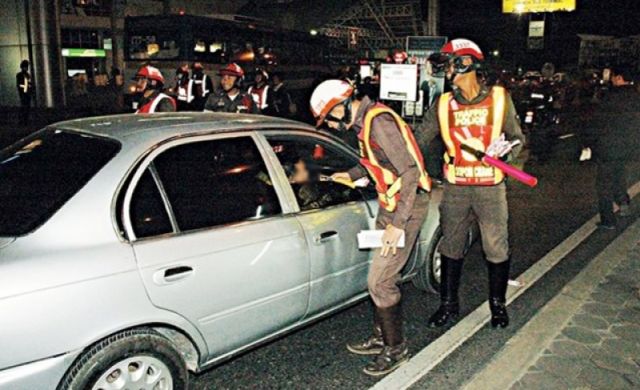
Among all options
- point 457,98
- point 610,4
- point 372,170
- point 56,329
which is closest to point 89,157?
point 56,329

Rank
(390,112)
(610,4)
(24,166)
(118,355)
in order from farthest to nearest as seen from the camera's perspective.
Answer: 1. (610,4)
2. (390,112)
3. (24,166)
4. (118,355)

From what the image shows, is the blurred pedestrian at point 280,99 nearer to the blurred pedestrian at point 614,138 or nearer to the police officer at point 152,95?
the police officer at point 152,95

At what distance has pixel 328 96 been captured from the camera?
3.38m

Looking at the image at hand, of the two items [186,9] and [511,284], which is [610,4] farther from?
[511,284]

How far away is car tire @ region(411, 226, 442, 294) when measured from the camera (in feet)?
15.5

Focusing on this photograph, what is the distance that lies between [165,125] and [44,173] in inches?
25.6

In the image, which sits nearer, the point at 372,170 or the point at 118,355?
the point at 118,355

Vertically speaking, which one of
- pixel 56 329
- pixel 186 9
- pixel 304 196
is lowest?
pixel 56 329

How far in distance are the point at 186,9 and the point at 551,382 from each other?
3964 centimetres

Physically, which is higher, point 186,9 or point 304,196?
point 186,9

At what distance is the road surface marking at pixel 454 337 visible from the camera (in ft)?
11.8

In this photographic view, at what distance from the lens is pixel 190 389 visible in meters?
3.54

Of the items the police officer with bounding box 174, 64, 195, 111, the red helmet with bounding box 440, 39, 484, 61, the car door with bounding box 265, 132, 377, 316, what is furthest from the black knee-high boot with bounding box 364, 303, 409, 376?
the police officer with bounding box 174, 64, 195, 111

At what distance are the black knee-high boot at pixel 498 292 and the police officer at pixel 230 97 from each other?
14.3ft
